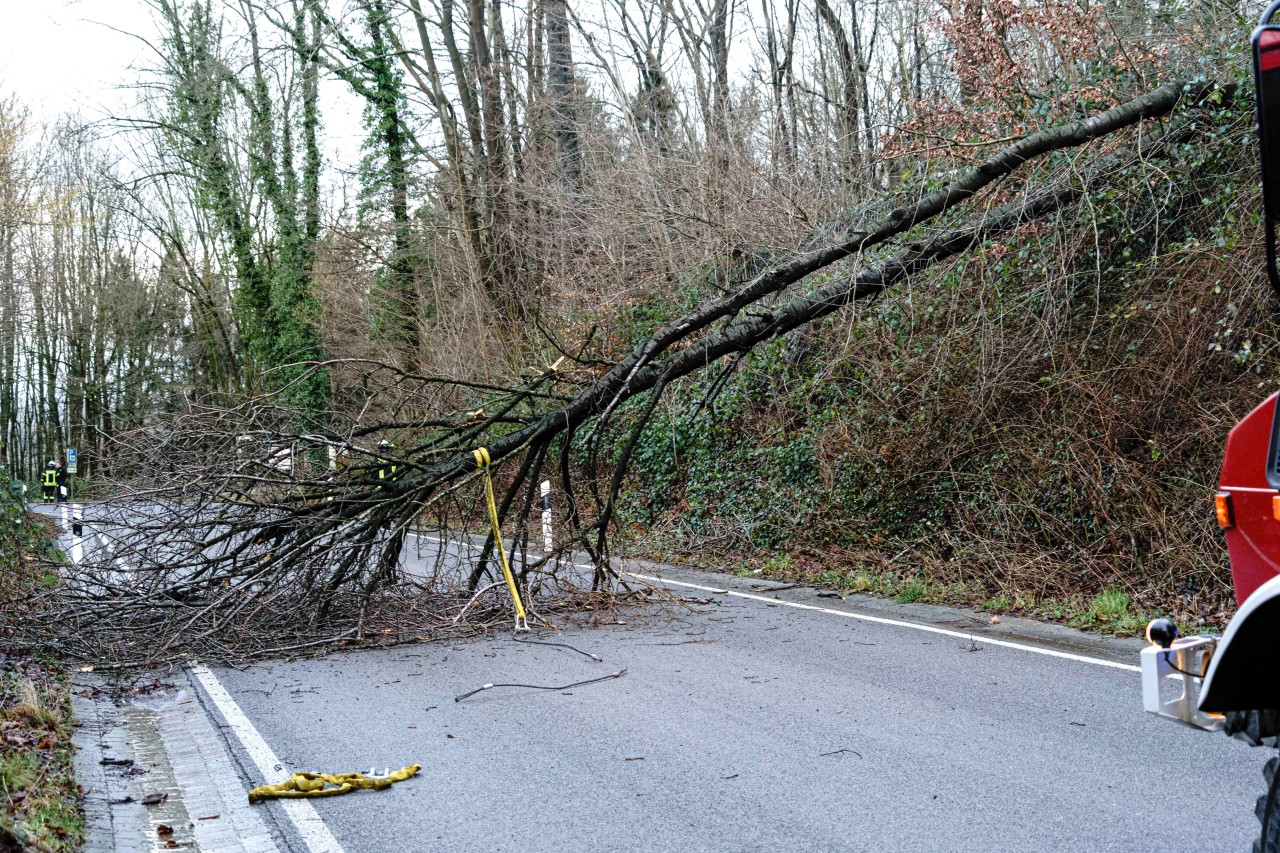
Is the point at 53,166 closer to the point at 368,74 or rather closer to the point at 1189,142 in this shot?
the point at 368,74

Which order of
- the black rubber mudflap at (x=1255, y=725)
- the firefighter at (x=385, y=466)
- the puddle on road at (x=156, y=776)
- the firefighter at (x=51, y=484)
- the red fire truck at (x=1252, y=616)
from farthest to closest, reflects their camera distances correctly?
1. the firefighter at (x=51, y=484)
2. the firefighter at (x=385, y=466)
3. the puddle on road at (x=156, y=776)
4. the black rubber mudflap at (x=1255, y=725)
5. the red fire truck at (x=1252, y=616)

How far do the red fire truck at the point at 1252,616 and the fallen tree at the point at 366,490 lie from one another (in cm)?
766

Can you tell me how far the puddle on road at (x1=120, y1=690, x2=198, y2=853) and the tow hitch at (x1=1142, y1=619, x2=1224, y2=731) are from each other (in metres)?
4.05

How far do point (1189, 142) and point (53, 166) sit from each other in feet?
137

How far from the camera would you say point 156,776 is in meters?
6.08

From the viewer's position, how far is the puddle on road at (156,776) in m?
4.98

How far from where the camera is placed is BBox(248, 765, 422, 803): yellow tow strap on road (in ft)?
17.8

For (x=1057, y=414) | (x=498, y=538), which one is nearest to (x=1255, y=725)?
(x=498, y=538)

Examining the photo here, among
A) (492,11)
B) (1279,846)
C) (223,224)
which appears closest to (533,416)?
(1279,846)

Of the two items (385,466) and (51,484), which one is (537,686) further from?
(51,484)

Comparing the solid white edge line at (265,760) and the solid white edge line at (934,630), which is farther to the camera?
the solid white edge line at (934,630)

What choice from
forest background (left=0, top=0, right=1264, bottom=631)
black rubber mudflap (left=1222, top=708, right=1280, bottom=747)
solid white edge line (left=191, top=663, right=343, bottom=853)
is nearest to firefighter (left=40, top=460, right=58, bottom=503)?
forest background (left=0, top=0, right=1264, bottom=631)

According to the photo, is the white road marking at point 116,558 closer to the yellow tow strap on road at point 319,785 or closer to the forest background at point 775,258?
the forest background at point 775,258

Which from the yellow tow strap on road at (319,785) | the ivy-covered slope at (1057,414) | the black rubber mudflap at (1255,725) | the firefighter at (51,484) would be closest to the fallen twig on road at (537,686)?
the yellow tow strap on road at (319,785)
